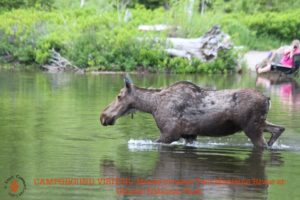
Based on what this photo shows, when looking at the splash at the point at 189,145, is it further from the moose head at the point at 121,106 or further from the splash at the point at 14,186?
the splash at the point at 14,186

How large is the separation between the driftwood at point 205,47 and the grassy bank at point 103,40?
1.07ft

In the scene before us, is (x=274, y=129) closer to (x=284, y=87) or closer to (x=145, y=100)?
(x=145, y=100)

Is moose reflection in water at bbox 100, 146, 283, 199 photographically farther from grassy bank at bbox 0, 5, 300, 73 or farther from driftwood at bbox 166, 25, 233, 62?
driftwood at bbox 166, 25, 233, 62

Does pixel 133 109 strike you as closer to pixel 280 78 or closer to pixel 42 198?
pixel 42 198

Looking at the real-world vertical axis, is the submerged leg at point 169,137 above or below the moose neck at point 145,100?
below

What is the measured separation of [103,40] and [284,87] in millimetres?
9902

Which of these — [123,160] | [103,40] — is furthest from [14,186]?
[103,40]

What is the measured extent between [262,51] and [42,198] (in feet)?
111

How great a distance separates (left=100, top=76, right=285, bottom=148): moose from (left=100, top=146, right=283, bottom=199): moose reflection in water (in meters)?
0.32

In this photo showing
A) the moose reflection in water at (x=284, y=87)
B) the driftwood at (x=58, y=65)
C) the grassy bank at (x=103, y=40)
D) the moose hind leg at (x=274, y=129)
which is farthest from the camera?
the grassy bank at (x=103, y=40)

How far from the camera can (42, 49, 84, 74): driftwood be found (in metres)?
35.2

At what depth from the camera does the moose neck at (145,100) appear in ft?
48.7

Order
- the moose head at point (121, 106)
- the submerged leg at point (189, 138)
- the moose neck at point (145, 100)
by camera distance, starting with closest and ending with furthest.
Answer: the submerged leg at point (189, 138), the moose neck at point (145, 100), the moose head at point (121, 106)

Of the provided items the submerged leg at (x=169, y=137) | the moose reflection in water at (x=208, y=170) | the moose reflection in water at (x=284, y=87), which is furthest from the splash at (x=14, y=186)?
the moose reflection in water at (x=284, y=87)
